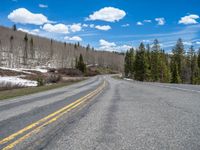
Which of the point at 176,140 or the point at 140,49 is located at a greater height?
the point at 140,49

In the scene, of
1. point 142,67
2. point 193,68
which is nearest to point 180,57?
point 193,68

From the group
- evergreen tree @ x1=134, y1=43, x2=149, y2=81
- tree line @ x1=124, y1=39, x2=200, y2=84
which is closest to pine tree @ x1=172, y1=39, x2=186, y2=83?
tree line @ x1=124, y1=39, x2=200, y2=84

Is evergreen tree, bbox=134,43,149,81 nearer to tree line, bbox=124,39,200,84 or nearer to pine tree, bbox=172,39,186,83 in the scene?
tree line, bbox=124,39,200,84

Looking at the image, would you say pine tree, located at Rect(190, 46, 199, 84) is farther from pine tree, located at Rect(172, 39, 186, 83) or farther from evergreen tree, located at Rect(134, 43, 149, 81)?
evergreen tree, located at Rect(134, 43, 149, 81)

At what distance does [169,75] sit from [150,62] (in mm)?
6776

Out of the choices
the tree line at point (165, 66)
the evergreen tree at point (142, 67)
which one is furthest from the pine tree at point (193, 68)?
the evergreen tree at point (142, 67)

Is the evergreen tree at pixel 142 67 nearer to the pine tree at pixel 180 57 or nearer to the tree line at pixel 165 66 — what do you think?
the tree line at pixel 165 66

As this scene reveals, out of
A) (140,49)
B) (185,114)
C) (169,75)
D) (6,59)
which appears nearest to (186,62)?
(169,75)

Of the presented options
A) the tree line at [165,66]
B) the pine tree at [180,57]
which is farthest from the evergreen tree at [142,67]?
the pine tree at [180,57]

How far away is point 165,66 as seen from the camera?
71.2 m

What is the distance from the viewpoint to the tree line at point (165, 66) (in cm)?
6606

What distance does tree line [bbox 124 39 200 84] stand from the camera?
66062mm

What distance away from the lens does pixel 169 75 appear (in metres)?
71.4

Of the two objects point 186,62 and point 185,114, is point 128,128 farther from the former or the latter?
point 186,62
